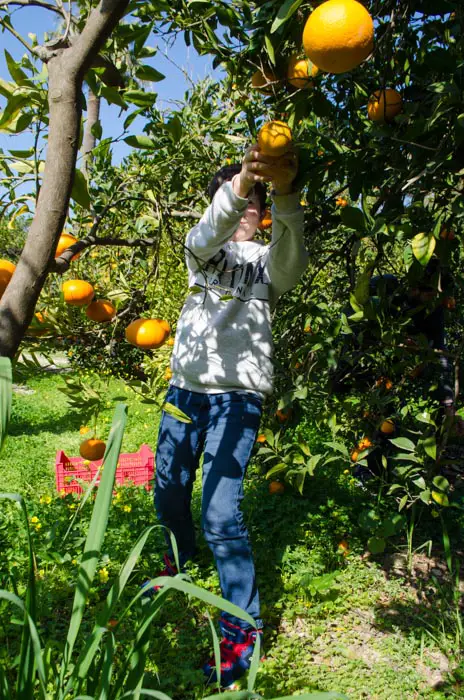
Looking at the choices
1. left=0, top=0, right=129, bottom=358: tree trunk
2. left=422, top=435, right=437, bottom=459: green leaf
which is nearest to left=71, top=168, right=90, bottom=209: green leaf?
left=0, top=0, right=129, bottom=358: tree trunk

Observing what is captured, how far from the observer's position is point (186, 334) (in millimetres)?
1891

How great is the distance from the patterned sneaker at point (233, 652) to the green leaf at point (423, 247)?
3.99 ft

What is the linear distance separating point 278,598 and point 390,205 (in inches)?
64.0

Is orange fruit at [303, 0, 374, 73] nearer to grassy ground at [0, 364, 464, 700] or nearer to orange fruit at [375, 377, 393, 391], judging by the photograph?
grassy ground at [0, 364, 464, 700]

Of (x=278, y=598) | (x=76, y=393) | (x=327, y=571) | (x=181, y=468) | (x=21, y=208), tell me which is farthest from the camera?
(x=327, y=571)

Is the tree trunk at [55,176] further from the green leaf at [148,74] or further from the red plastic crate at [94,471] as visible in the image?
the red plastic crate at [94,471]

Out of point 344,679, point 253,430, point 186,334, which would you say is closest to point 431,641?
point 344,679

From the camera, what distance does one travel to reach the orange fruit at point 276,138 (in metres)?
1.15

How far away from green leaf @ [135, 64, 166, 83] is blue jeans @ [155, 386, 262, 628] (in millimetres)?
923

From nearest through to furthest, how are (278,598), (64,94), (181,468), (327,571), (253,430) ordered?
(64,94)
(253,430)
(181,468)
(278,598)
(327,571)

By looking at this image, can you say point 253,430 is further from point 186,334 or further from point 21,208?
point 21,208

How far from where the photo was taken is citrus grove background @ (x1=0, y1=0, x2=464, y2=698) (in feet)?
3.35

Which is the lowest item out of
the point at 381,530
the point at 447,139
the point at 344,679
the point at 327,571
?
the point at 344,679

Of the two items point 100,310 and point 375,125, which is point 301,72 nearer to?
point 375,125
